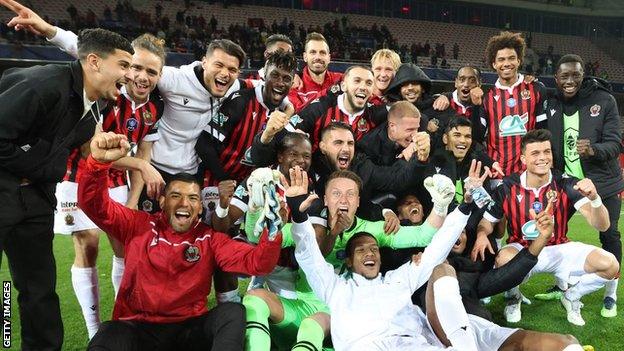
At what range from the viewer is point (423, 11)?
30938mm

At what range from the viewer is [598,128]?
4.68m

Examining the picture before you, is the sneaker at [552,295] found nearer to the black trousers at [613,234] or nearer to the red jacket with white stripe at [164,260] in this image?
the black trousers at [613,234]

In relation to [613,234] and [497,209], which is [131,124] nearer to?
[497,209]

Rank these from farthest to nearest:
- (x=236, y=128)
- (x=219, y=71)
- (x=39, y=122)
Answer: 1. (x=236, y=128)
2. (x=219, y=71)
3. (x=39, y=122)

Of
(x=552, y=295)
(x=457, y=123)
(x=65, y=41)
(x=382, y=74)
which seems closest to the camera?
(x=65, y=41)

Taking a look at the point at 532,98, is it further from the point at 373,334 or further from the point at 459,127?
the point at 373,334

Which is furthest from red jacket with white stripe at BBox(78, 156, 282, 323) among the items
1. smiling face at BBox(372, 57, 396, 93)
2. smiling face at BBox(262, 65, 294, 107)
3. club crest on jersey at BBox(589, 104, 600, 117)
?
club crest on jersey at BBox(589, 104, 600, 117)

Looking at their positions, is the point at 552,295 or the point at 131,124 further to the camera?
the point at 552,295

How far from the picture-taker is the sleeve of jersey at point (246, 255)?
2.89 m

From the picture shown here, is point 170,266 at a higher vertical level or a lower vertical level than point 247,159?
lower

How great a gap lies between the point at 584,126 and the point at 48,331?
14.5 ft

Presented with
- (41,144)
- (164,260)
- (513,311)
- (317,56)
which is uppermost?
(317,56)

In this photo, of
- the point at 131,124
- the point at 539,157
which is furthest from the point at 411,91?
the point at 131,124

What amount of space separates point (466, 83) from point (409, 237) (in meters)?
2.09
